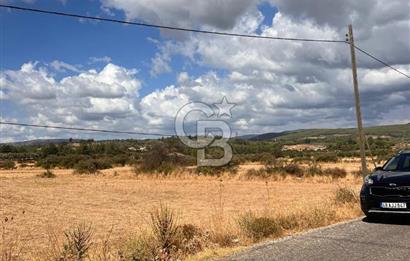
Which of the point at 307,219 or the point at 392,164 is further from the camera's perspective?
the point at 392,164

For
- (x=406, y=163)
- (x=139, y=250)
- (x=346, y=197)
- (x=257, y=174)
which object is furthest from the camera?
(x=257, y=174)

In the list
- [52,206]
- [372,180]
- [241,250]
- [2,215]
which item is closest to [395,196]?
[372,180]


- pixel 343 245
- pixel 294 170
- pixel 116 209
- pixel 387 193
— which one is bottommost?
pixel 116 209

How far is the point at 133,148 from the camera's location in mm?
91125

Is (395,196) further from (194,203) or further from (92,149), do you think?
(92,149)

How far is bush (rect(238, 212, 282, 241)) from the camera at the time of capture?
1105 cm

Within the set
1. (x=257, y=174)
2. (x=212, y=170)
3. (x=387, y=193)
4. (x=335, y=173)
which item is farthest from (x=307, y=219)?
(x=212, y=170)

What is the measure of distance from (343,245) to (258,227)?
2.31 m

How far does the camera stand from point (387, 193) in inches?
479

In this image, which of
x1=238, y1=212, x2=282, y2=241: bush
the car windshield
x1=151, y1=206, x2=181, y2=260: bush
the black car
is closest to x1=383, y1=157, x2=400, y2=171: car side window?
the car windshield

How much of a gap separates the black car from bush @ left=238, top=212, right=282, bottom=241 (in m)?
2.48

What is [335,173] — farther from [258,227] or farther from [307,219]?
[258,227]

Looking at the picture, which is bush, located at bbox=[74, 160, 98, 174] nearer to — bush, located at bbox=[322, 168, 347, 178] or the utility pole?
bush, located at bbox=[322, 168, 347, 178]

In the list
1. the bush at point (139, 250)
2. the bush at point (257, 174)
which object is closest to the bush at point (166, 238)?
Result: the bush at point (139, 250)
